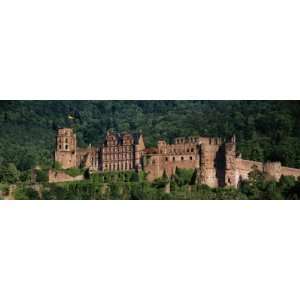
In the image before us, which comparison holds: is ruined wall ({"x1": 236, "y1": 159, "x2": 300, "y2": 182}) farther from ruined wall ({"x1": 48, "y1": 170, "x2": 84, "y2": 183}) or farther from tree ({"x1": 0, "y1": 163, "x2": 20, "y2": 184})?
tree ({"x1": 0, "y1": 163, "x2": 20, "y2": 184})

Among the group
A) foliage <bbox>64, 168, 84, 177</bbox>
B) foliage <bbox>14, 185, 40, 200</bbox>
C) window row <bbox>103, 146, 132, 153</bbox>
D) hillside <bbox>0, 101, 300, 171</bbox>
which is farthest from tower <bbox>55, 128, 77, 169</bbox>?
foliage <bbox>14, 185, 40, 200</bbox>

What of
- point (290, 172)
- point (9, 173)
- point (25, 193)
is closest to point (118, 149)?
point (25, 193)

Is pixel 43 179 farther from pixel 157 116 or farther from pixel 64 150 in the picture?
pixel 157 116

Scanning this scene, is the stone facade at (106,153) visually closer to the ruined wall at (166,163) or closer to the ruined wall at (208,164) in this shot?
the ruined wall at (166,163)

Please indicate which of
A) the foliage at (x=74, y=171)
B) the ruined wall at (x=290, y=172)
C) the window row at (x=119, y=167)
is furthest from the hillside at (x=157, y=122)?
the window row at (x=119, y=167)

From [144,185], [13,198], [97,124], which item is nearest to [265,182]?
[144,185]
